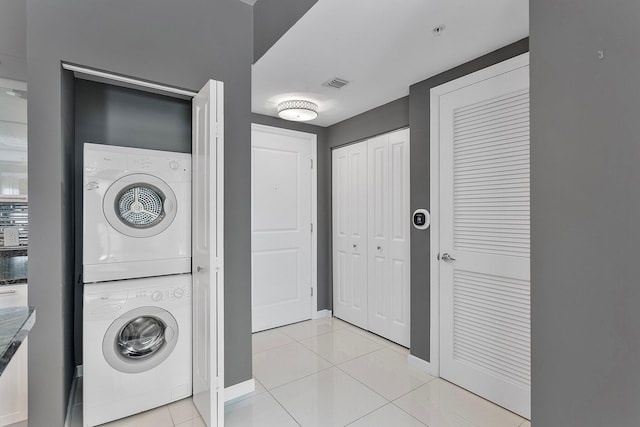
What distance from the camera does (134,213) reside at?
1.99 metres

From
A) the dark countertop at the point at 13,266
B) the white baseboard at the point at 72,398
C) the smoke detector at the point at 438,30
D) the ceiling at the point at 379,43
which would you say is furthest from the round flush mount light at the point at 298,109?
the white baseboard at the point at 72,398

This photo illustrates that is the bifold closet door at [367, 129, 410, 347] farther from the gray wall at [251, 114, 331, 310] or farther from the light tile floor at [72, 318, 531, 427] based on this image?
the gray wall at [251, 114, 331, 310]

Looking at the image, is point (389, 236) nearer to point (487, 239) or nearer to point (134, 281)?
point (487, 239)

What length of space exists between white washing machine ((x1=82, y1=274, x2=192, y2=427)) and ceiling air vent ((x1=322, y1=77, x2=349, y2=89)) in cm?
188

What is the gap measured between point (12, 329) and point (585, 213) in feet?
5.93

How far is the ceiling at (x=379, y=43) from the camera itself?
5.24ft

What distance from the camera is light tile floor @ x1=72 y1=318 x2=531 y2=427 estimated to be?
1.89 metres

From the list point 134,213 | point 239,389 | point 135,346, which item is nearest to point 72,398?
point 135,346

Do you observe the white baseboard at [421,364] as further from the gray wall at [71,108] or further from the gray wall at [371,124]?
the gray wall at [371,124]

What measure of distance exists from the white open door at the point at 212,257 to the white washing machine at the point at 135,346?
276mm

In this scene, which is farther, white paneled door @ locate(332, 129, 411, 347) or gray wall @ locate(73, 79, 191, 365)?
Answer: white paneled door @ locate(332, 129, 411, 347)

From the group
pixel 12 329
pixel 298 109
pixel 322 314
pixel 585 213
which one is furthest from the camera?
pixel 322 314

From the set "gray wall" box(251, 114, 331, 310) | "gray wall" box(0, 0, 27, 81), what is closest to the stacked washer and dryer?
"gray wall" box(0, 0, 27, 81)

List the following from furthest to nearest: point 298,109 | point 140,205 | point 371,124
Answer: point 371,124, point 298,109, point 140,205
